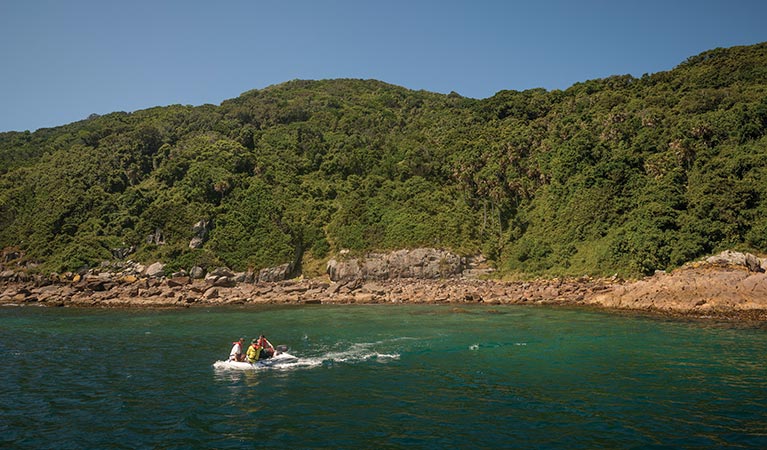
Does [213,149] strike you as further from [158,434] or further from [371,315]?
[158,434]

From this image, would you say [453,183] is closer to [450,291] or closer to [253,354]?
[450,291]

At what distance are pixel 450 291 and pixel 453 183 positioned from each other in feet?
103

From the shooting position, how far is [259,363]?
24516 millimetres

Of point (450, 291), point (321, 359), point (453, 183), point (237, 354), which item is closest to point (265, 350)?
point (237, 354)

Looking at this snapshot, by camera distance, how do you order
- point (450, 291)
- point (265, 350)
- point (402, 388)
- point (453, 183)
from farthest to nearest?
point (453, 183)
point (450, 291)
point (265, 350)
point (402, 388)

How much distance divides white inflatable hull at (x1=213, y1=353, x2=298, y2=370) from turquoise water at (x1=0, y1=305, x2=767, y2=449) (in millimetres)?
799

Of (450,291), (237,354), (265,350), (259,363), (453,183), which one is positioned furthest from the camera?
(453,183)

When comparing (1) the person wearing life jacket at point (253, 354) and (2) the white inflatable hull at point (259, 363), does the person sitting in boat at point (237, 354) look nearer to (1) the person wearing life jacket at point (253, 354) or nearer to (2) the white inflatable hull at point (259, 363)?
(2) the white inflatable hull at point (259, 363)

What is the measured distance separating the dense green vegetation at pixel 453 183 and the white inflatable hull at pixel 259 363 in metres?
40.5

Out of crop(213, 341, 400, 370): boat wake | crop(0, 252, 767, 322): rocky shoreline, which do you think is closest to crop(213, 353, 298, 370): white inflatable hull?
crop(213, 341, 400, 370): boat wake

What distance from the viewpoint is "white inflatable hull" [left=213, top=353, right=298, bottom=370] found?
24.2 meters

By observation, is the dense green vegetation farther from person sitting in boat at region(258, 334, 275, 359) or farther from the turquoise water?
person sitting in boat at region(258, 334, 275, 359)

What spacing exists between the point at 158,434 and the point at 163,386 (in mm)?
6440

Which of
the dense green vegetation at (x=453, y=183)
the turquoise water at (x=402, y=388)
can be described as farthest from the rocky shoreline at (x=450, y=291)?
the turquoise water at (x=402, y=388)
